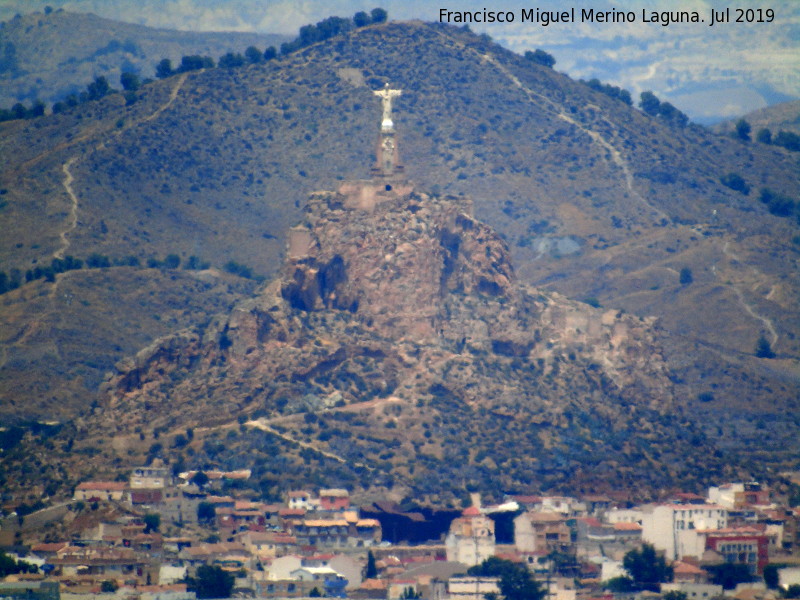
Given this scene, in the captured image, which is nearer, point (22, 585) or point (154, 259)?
point (22, 585)

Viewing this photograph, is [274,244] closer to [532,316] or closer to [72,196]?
[72,196]

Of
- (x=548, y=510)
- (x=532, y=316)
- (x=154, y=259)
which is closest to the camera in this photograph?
(x=548, y=510)

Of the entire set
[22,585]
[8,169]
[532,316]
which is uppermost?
[8,169]

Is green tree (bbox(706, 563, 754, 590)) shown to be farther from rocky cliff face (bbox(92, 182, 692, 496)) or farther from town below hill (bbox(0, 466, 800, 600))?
rocky cliff face (bbox(92, 182, 692, 496))

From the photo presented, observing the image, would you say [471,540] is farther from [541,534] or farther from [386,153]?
[386,153]

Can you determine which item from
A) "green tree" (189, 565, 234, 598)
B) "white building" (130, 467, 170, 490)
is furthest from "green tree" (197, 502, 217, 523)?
"green tree" (189, 565, 234, 598)

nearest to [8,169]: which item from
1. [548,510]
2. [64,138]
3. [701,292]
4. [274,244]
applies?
[64,138]

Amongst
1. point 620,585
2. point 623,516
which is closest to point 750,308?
point 623,516
